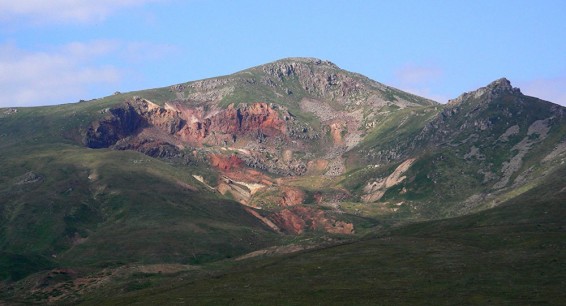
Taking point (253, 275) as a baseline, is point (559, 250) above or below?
above

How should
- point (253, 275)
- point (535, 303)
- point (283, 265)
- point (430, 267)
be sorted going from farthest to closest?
point (283, 265), point (253, 275), point (430, 267), point (535, 303)

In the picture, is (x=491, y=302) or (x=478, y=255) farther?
(x=478, y=255)

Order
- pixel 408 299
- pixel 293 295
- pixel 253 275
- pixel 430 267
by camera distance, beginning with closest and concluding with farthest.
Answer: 1. pixel 408 299
2. pixel 293 295
3. pixel 430 267
4. pixel 253 275

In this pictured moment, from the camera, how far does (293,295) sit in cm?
14200

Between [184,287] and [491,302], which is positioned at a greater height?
[491,302]

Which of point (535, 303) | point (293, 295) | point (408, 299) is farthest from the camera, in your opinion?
point (293, 295)

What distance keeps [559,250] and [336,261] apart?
50879mm

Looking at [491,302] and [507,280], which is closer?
[491,302]

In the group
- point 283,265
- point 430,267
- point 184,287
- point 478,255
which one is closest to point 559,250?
point 478,255

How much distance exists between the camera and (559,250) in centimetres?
16862

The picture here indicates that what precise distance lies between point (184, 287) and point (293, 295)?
3467 centimetres

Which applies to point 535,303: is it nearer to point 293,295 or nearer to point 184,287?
point 293,295

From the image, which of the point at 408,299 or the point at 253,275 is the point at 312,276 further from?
the point at 408,299

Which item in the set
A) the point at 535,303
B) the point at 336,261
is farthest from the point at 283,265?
the point at 535,303
